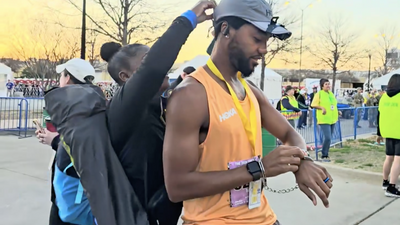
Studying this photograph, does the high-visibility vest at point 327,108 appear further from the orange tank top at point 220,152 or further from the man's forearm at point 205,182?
the man's forearm at point 205,182

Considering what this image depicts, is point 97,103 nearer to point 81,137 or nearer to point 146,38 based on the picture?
point 81,137

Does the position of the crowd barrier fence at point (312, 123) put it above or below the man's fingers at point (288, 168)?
below

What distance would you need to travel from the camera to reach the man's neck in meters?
1.75

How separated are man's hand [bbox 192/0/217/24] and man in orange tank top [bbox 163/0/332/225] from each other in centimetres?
5

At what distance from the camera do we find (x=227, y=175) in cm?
153

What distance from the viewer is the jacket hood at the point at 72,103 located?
153 centimetres

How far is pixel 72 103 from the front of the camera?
1.54 meters

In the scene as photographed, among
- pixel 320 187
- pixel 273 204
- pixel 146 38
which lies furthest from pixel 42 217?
pixel 146 38

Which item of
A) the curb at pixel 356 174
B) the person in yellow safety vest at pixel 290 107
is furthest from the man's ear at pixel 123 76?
the person in yellow safety vest at pixel 290 107

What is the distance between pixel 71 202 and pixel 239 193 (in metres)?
1.04

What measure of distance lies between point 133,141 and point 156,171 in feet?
0.59

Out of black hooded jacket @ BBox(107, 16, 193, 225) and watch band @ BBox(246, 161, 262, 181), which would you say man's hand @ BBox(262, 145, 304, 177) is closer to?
watch band @ BBox(246, 161, 262, 181)

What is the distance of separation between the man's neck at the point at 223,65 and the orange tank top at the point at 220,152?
0.33 feet

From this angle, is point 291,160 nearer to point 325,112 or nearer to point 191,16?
point 191,16
